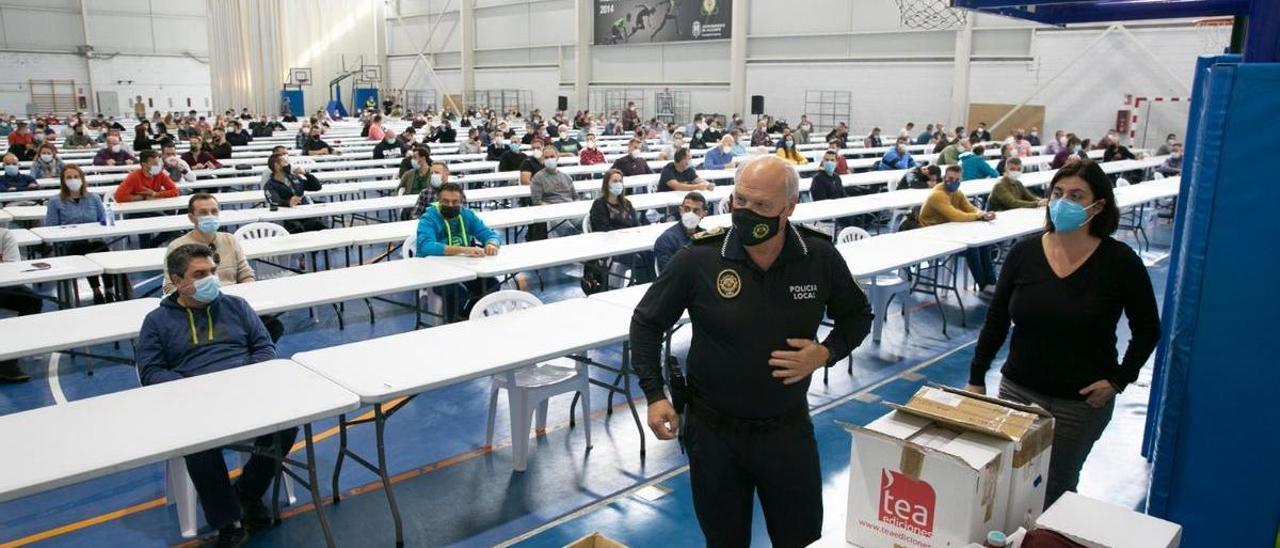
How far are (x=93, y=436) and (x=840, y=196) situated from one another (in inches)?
358

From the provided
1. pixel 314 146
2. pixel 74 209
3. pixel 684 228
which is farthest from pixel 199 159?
pixel 684 228

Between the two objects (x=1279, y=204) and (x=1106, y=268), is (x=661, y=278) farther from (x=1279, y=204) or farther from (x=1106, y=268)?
(x=1279, y=204)

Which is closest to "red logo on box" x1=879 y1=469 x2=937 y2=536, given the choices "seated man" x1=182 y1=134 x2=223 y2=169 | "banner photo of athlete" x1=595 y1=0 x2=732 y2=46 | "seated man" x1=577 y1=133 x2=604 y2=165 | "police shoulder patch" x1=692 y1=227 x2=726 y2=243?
"police shoulder patch" x1=692 y1=227 x2=726 y2=243

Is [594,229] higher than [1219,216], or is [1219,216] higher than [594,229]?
[1219,216]

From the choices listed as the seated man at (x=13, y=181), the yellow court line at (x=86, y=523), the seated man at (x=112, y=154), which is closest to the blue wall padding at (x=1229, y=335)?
the yellow court line at (x=86, y=523)

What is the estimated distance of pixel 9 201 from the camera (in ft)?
33.2

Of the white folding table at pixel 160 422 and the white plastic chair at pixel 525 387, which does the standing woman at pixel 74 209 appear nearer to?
the white plastic chair at pixel 525 387

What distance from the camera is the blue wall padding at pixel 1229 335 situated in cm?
278

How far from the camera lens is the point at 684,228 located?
20.1 feet

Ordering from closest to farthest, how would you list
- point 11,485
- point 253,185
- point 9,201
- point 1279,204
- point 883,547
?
point 883,547 → point 11,485 → point 1279,204 → point 9,201 → point 253,185

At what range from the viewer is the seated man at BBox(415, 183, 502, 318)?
20.6 feet

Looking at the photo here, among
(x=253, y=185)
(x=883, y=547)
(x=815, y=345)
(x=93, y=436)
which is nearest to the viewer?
(x=883, y=547)

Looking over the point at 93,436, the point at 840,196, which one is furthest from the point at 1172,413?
the point at 840,196

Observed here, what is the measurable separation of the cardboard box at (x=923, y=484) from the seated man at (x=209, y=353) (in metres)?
2.60
